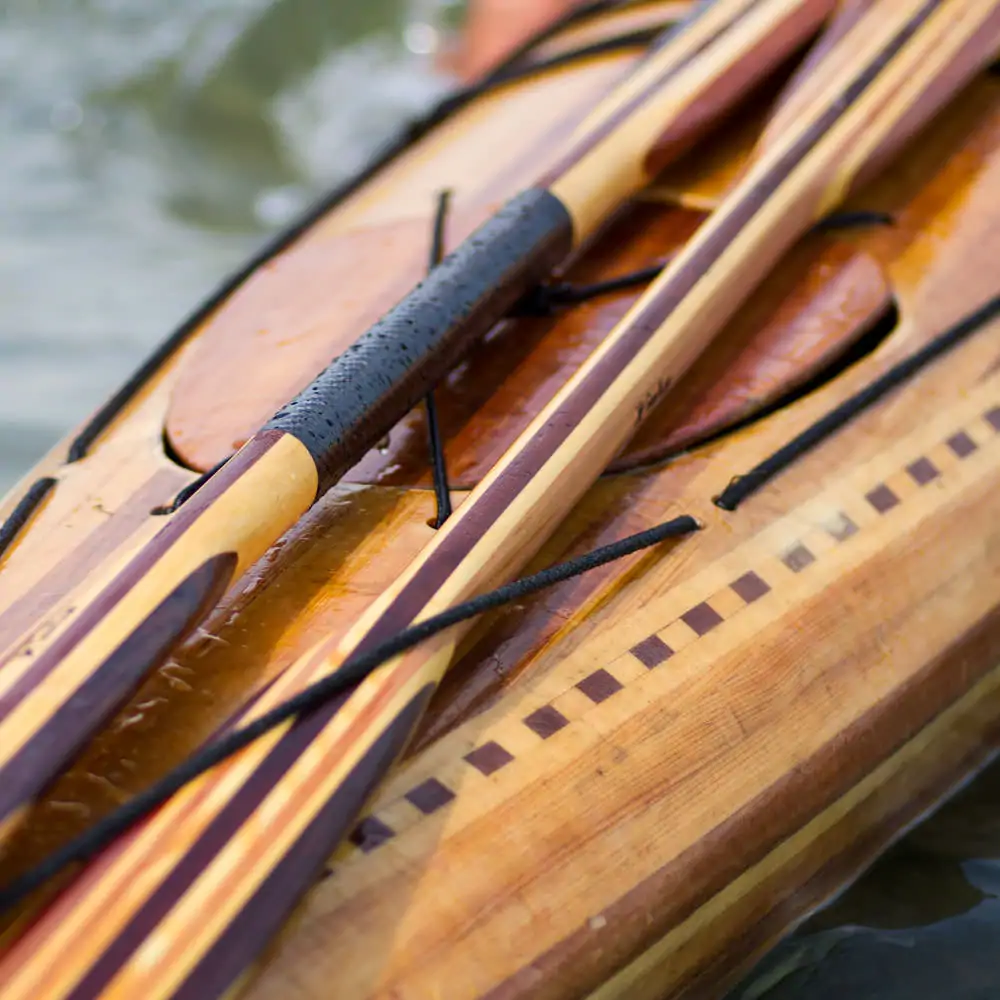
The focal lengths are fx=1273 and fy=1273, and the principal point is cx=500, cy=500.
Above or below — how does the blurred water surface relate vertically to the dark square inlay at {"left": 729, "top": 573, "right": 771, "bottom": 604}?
above

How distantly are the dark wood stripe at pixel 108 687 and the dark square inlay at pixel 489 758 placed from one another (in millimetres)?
235

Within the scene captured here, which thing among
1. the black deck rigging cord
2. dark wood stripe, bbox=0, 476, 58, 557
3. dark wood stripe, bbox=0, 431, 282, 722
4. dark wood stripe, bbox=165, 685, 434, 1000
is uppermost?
dark wood stripe, bbox=0, 476, 58, 557

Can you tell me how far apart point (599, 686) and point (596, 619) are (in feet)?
0.22

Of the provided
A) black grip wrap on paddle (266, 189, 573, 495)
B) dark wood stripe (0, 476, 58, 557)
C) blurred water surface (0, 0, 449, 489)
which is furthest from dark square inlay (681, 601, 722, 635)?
blurred water surface (0, 0, 449, 489)

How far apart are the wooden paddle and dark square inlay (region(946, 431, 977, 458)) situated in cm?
47

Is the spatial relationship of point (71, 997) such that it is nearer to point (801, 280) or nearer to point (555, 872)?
point (555, 872)

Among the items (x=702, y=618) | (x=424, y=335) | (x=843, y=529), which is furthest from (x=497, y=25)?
(x=702, y=618)

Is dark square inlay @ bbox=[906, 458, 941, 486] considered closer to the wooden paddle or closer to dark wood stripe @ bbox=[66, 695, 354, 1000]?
the wooden paddle

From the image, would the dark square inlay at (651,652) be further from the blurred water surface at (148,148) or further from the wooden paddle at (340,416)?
the blurred water surface at (148,148)

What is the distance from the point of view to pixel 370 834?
0.93 m

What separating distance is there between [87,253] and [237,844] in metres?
2.41

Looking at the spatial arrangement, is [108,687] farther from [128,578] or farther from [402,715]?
[402,715]

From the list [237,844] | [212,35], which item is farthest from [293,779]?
[212,35]

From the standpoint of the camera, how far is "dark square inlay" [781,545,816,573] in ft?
3.87
